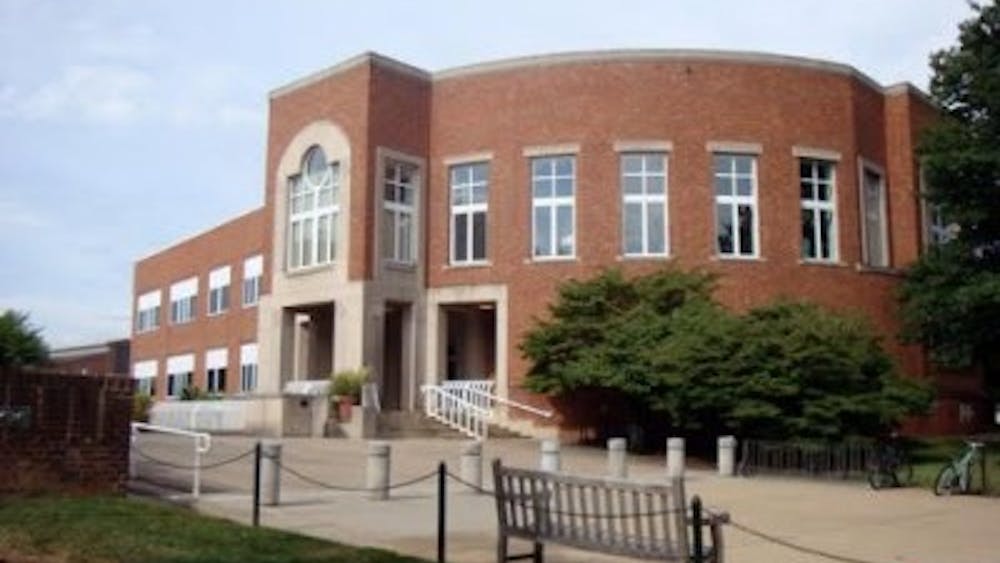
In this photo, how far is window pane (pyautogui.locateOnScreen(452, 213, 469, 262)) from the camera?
37281 millimetres

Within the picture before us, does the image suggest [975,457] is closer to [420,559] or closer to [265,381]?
[420,559]

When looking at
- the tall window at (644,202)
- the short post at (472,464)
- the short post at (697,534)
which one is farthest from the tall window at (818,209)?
the short post at (697,534)

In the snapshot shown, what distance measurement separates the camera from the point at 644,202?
117 feet

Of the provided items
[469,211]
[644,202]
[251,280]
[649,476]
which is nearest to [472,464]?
[649,476]

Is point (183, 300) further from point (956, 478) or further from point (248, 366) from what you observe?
point (956, 478)

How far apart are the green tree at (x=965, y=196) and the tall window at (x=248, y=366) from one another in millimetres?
25818

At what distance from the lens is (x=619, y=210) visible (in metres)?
35.6

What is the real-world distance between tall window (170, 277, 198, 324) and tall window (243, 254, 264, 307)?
6.05 metres

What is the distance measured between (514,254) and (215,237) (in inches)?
910

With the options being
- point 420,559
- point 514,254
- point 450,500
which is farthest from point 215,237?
point 420,559

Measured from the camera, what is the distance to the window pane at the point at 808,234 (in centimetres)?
3669

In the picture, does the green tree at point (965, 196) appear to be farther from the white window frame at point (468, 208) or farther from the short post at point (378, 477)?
the short post at point (378, 477)

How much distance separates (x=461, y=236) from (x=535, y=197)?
8.94ft

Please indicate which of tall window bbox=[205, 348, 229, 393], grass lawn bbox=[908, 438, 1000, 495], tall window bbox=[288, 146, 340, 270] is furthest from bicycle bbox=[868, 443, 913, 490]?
tall window bbox=[205, 348, 229, 393]
